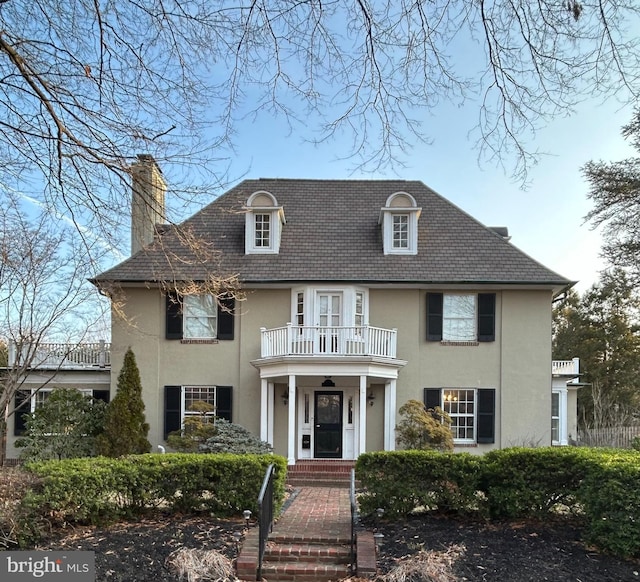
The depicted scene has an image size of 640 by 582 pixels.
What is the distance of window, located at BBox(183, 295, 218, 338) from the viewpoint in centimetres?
1709

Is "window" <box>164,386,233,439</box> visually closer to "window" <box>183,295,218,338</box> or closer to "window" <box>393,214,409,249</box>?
"window" <box>183,295,218,338</box>

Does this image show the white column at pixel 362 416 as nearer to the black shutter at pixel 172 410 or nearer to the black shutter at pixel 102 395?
the black shutter at pixel 172 410

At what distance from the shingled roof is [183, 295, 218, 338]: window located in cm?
125

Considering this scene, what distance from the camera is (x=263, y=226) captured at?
58.9 ft

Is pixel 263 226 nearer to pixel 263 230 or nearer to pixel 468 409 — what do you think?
pixel 263 230

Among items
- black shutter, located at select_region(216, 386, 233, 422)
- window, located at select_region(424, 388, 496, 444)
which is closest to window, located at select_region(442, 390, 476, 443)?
window, located at select_region(424, 388, 496, 444)

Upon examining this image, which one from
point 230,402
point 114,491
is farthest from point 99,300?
point 114,491

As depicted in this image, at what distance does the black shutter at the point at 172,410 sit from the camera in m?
16.7

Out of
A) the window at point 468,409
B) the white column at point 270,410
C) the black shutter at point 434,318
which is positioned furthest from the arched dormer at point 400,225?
the white column at point 270,410

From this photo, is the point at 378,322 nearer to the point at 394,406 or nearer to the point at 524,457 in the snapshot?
the point at 394,406

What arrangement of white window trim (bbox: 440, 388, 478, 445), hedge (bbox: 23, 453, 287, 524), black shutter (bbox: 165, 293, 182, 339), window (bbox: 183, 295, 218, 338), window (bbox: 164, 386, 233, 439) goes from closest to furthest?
hedge (bbox: 23, 453, 287, 524) < white window trim (bbox: 440, 388, 478, 445) < window (bbox: 164, 386, 233, 439) < black shutter (bbox: 165, 293, 182, 339) < window (bbox: 183, 295, 218, 338)

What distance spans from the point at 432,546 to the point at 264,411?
373 inches

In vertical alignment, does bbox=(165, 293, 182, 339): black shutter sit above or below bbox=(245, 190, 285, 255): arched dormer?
below

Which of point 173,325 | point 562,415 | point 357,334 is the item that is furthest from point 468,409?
point 173,325
